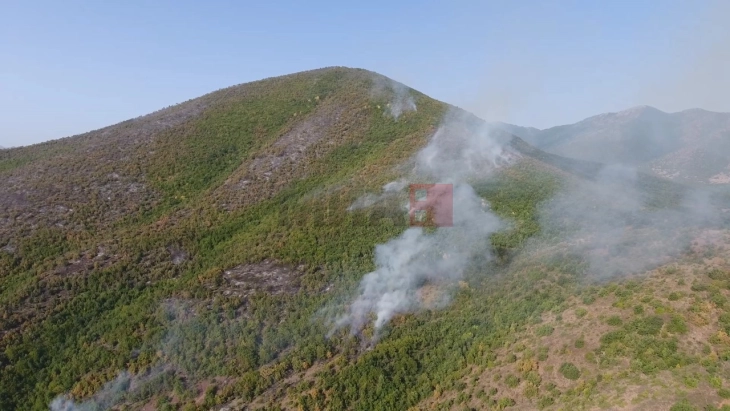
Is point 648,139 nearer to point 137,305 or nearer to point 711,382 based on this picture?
point 711,382

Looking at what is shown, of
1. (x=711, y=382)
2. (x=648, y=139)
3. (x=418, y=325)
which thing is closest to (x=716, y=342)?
(x=711, y=382)

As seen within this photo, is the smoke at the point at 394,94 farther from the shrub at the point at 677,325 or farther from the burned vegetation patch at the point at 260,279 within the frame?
the shrub at the point at 677,325

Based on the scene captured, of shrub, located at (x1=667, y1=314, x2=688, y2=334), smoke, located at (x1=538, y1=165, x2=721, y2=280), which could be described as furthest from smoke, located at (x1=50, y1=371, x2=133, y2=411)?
shrub, located at (x1=667, y1=314, x2=688, y2=334)

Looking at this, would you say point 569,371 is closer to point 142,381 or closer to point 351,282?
point 351,282

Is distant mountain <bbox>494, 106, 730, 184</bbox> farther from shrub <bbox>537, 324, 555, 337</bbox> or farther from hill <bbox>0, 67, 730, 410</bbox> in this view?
shrub <bbox>537, 324, 555, 337</bbox>

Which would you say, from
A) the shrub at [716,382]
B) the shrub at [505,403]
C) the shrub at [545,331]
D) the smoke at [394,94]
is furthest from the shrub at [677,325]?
the smoke at [394,94]
